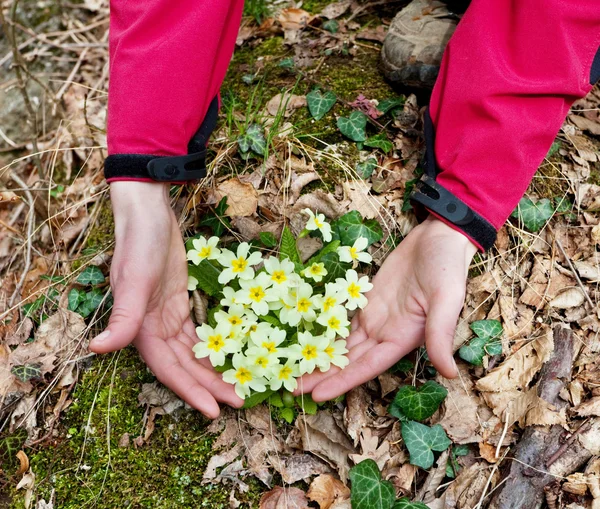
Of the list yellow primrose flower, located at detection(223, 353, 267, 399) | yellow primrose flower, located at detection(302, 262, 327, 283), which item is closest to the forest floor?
yellow primrose flower, located at detection(223, 353, 267, 399)

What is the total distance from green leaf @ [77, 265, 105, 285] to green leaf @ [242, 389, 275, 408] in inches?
41.2

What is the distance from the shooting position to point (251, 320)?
2.28 meters

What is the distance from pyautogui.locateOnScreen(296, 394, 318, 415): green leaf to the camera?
91.0 inches

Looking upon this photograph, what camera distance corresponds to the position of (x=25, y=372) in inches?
99.1

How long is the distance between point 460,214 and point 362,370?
2.61ft

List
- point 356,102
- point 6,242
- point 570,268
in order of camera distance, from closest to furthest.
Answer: point 570,268, point 356,102, point 6,242

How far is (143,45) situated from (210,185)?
748 mm

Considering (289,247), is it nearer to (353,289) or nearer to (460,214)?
(353,289)

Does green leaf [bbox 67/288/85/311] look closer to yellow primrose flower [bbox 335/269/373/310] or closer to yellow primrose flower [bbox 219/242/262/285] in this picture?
yellow primrose flower [bbox 219/242/262/285]

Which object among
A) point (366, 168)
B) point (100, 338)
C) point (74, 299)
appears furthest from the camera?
point (366, 168)

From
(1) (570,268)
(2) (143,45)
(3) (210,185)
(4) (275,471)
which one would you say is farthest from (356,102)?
(4) (275,471)

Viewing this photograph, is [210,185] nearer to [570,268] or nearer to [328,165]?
[328,165]

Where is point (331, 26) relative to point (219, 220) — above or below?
above

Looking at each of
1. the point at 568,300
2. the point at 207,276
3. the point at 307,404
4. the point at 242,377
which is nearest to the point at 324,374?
the point at 307,404
